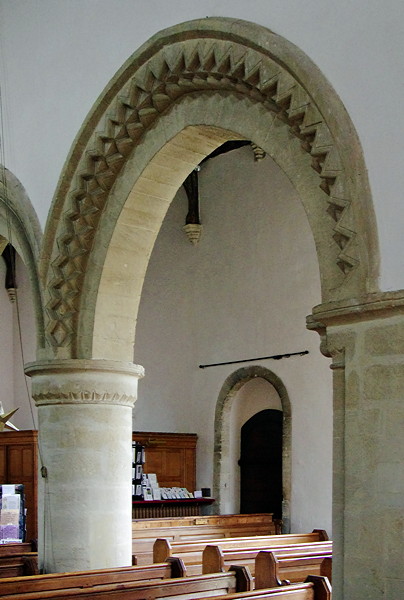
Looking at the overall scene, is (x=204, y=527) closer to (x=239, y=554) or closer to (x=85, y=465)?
(x=239, y=554)

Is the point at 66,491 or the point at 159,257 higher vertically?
the point at 159,257

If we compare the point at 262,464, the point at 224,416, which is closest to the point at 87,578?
the point at 262,464

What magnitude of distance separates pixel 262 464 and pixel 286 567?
16.8 feet

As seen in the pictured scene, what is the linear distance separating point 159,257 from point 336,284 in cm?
884

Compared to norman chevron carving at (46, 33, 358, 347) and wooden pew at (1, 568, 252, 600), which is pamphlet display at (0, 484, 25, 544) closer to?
norman chevron carving at (46, 33, 358, 347)

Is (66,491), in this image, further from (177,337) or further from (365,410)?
(177,337)

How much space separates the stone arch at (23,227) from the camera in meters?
6.80

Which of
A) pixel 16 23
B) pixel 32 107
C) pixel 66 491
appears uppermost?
pixel 16 23

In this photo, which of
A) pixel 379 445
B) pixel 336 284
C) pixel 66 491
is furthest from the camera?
pixel 66 491

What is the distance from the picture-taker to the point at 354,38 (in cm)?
439

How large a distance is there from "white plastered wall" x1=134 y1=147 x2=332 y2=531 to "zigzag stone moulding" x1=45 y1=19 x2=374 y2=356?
4598mm

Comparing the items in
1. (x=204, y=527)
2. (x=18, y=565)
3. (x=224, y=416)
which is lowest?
(x=204, y=527)

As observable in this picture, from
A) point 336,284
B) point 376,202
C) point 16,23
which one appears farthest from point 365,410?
point 16,23

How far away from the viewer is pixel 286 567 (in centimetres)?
641
